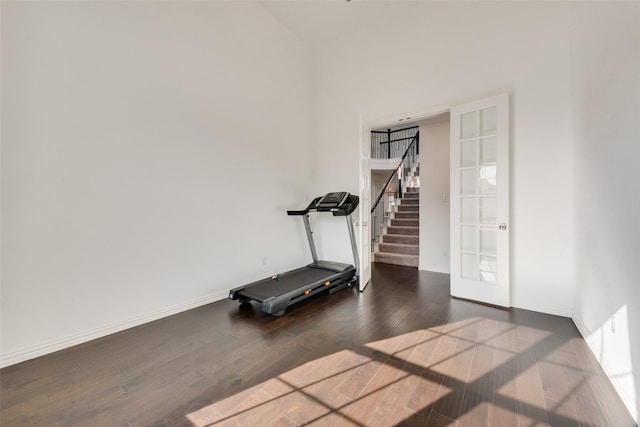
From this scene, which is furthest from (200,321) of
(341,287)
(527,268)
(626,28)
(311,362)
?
(626,28)

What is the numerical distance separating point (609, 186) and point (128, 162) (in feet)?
13.4

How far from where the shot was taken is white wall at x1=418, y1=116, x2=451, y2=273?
15.5 feet

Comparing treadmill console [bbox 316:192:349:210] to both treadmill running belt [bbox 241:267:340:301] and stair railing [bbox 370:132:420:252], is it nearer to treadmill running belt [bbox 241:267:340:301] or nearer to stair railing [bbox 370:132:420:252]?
treadmill running belt [bbox 241:267:340:301]

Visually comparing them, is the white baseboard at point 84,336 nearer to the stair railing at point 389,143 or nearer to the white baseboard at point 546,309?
the white baseboard at point 546,309

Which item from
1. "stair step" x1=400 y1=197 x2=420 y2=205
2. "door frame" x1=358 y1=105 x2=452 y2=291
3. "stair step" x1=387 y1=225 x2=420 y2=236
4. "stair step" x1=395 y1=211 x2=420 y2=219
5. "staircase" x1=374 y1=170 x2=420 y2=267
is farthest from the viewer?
"stair step" x1=400 y1=197 x2=420 y2=205

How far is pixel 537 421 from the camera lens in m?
1.43

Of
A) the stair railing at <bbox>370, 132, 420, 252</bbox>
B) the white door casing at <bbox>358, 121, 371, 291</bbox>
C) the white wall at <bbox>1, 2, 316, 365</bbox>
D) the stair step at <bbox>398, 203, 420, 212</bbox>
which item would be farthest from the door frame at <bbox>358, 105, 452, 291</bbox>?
the stair step at <bbox>398, 203, 420, 212</bbox>

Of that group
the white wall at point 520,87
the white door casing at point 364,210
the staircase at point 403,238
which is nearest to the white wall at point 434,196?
the staircase at point 403,238

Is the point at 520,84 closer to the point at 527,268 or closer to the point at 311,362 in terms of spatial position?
the point at 527,268

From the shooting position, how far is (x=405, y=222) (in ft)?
20.5

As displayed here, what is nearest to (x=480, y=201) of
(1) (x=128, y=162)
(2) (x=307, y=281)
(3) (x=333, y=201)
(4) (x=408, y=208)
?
(3) (x=333, y=201)

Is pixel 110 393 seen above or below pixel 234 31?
below

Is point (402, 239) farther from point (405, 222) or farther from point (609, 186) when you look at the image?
point (609, 186)

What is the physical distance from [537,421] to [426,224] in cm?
365
